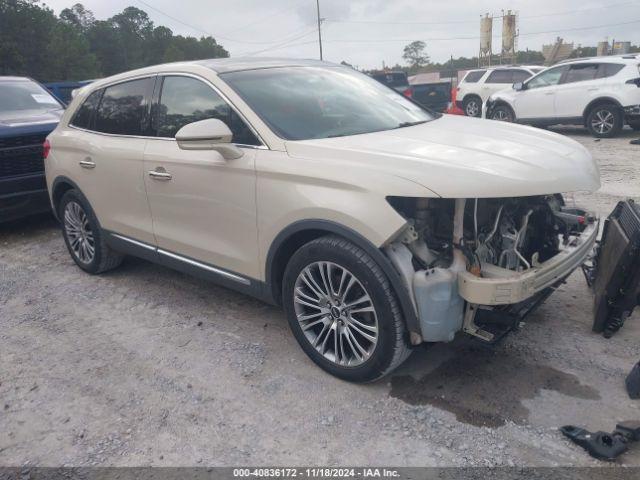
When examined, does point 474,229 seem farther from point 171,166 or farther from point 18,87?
point 18,87

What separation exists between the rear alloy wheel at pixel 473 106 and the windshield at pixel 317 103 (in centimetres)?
1363

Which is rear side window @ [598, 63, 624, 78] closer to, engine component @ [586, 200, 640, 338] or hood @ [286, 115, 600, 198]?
engine component @ [586, 200, 640, 338]

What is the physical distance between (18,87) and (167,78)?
496cm

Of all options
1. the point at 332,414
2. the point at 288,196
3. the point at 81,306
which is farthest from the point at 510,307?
the point at 81,306

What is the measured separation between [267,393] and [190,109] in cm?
200

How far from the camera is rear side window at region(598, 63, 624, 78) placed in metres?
11.8

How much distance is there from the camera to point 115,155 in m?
4.42

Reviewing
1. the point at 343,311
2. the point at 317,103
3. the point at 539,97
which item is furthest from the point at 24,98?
the point at 539,97

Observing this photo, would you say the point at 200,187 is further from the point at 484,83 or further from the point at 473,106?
the point at 473,106

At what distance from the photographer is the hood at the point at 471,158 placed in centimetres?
269

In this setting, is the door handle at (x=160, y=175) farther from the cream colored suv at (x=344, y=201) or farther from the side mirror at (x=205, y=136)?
the side mirror at (x=205, y=136)

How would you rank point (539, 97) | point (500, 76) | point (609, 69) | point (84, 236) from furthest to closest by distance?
point (500, 76), point (539, 97), point (609, 69), point (84, 236)

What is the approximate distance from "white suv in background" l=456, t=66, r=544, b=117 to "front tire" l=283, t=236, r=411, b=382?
14.8 metres

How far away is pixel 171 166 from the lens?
389 centimetres
